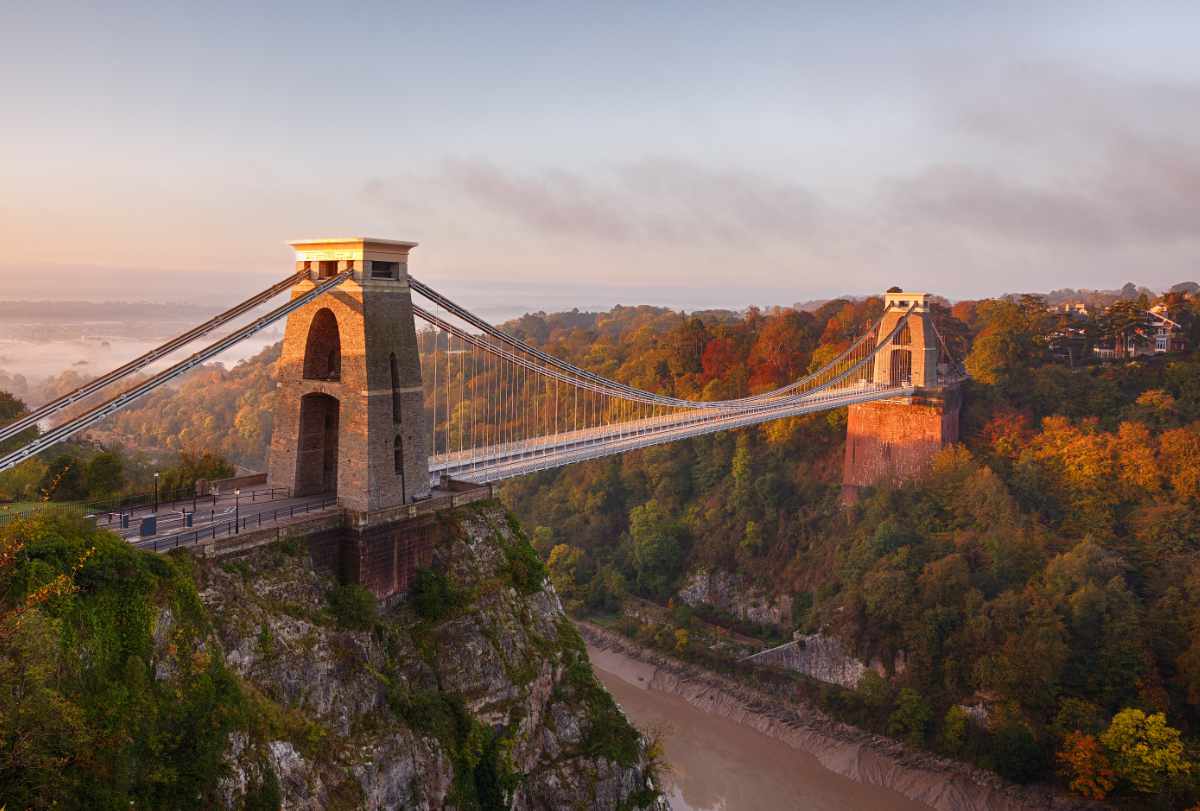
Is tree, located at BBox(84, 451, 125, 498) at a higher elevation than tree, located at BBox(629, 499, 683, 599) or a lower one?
higher

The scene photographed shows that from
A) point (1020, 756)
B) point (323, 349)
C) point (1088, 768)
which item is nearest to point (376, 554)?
point (323, 349)

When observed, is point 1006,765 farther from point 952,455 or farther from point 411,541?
point 411,541

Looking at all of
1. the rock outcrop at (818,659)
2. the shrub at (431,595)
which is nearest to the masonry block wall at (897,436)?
the rock outcrop at (818,659)

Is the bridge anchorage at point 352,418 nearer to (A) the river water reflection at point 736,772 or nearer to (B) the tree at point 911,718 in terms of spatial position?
(A) the river water reflection at point 736,772

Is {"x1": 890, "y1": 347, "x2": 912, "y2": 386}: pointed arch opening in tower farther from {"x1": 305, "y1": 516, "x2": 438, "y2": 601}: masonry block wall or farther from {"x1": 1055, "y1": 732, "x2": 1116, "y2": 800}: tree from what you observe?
{"x1": 305, "y1": 516, "x2": 438, "y2": 601}: masonry block wall

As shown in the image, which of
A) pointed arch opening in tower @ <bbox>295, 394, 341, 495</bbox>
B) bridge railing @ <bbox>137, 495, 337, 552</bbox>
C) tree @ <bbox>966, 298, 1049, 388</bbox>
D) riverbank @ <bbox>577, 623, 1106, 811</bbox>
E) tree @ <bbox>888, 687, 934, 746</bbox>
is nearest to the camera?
bridge railing @ <bbox>137, 495, 337, 552</bbox>

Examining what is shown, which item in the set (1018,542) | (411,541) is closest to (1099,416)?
(1018,542)

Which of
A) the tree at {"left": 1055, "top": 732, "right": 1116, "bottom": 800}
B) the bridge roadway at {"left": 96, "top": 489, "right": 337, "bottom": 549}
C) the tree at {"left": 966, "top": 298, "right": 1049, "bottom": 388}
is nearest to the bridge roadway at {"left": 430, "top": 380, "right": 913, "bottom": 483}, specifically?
the tree at {"left": 966, "top": 298, "right": 1049, "bottom": 388}

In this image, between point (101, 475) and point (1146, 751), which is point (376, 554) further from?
point (1146, 751)
